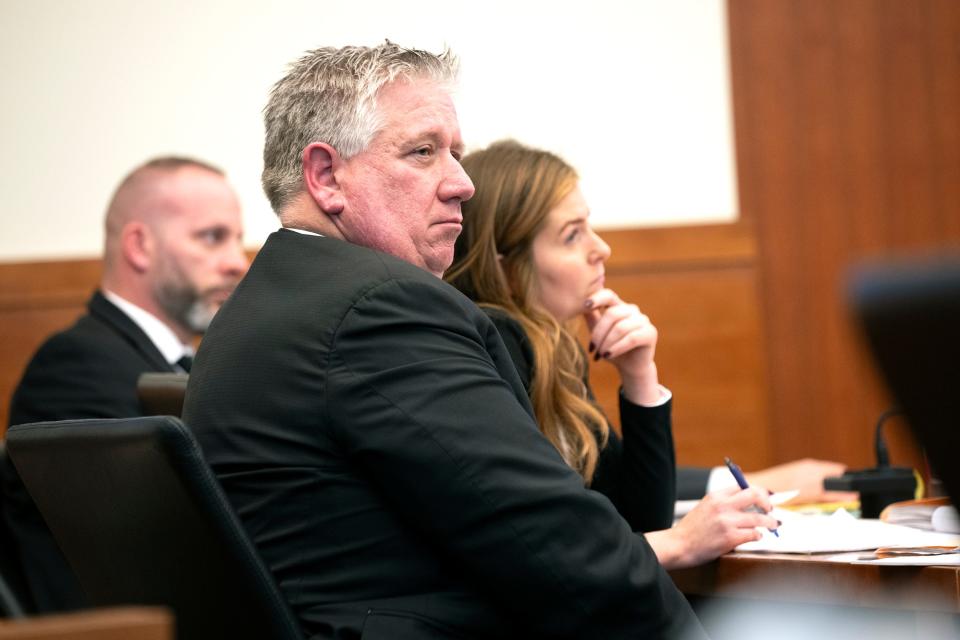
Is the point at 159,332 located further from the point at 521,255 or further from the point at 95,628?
the point at 95,628

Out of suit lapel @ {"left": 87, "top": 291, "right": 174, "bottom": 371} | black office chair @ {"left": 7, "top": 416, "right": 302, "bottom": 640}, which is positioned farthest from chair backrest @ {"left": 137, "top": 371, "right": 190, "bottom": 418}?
suit lapel @ {"left": 87, "top": 291, "right": 174, "bottom": 371}

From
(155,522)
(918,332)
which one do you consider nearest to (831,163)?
(155,522)

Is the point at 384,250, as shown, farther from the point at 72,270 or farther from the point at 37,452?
the point at 72,270

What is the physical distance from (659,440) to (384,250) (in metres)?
0.71

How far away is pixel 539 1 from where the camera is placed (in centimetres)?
465

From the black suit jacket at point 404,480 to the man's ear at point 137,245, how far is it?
221cm

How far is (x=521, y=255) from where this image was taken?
248 centimetres

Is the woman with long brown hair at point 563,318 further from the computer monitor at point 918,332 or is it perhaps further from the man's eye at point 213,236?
the man's eye at point 213,236

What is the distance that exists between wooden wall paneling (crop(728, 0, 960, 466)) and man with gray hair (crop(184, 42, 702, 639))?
328 cm

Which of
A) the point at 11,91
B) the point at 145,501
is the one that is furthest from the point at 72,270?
the point at 145,501

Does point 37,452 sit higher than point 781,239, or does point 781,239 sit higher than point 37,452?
point 37,452

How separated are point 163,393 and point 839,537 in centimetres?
111

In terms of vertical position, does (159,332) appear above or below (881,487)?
above

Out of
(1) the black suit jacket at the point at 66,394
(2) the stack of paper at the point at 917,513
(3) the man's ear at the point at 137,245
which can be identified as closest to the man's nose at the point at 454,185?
(2) the stack of paper at the point at 917,513
